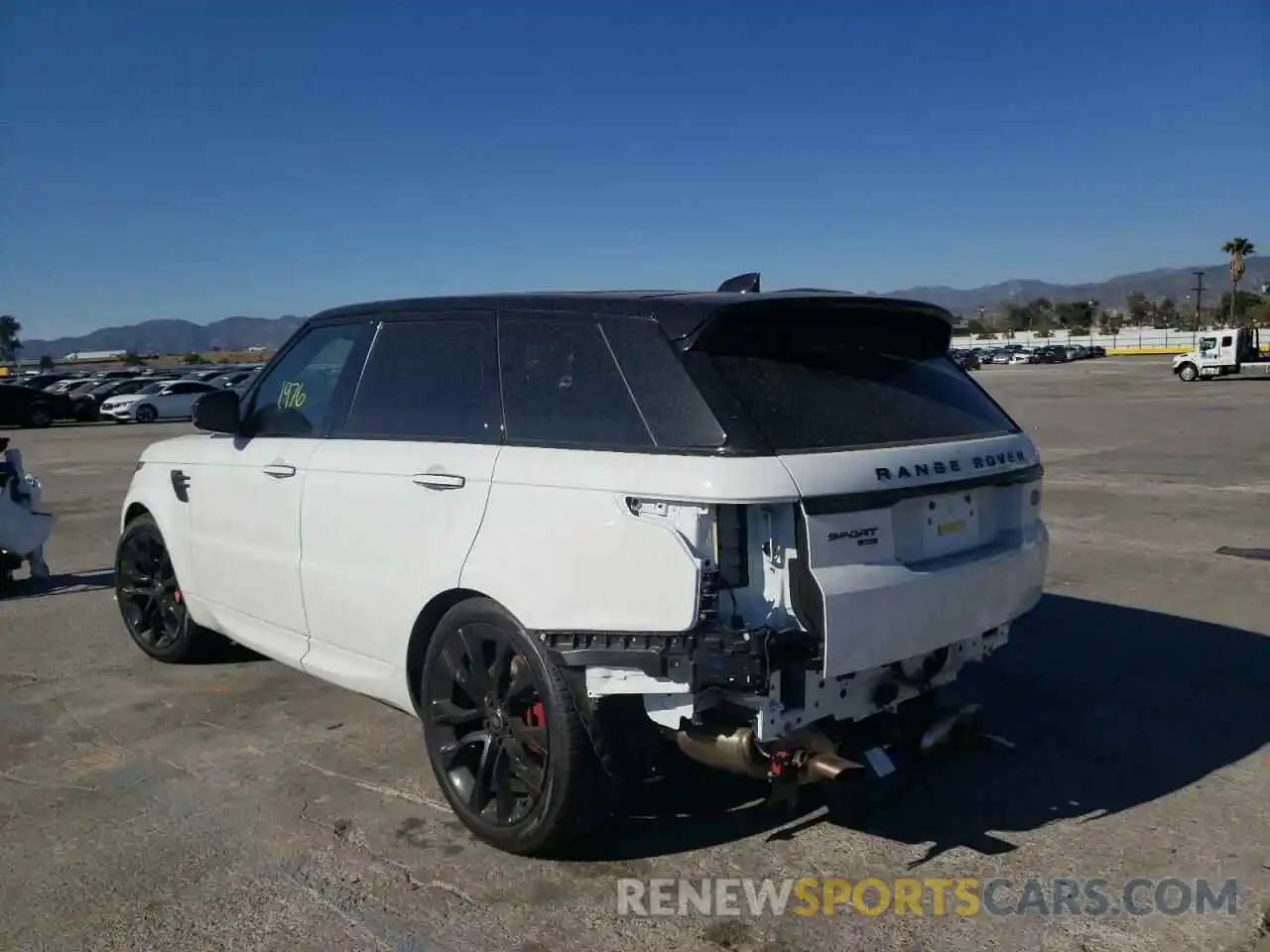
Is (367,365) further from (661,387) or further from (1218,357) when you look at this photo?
(1218,357)

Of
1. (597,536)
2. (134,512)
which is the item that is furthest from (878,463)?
(134,512)

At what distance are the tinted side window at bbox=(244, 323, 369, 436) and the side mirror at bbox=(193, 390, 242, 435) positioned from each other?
0.07 metres

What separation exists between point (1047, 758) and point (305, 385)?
3609 mm

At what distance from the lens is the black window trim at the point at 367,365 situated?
3871 mm


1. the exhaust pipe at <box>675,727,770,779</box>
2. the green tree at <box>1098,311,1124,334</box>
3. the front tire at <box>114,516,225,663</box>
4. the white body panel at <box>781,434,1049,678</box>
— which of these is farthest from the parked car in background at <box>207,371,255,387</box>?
the green tree at <box>1098,311,1124,334</box>

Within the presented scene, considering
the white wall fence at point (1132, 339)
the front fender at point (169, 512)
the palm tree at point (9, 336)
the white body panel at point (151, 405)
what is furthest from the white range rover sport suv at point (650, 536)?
the palm tree at point (9, 336)

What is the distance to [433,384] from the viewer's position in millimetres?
4184

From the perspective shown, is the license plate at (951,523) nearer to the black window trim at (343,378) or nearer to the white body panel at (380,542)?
the white body panel at (380,542)

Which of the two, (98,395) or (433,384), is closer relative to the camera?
(433,384)

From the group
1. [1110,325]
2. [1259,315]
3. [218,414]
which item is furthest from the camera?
[1110,325]

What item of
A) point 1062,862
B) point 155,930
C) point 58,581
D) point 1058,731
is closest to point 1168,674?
point 1058,731

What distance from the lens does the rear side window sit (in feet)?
11.1

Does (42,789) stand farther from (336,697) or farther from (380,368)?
(380,368)

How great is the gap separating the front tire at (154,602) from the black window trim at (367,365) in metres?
1.83
